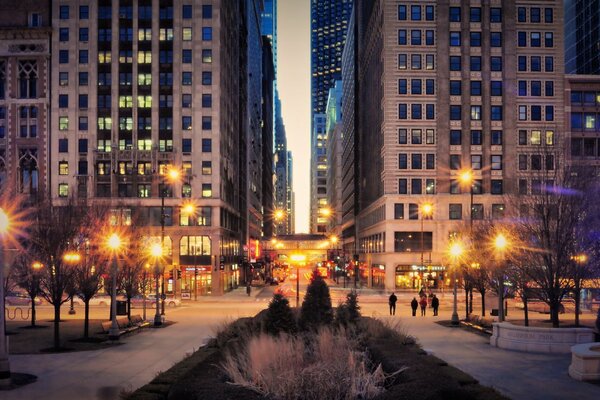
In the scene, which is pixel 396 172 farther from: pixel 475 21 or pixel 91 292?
pixel 91 292

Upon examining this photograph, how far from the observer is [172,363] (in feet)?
89.0

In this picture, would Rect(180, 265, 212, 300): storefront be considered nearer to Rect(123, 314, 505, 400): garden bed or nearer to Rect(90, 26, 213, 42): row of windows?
Rect(90, 26, 213, 42): row of windows

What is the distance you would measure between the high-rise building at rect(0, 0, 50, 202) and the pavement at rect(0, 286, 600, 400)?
50428 millimetres

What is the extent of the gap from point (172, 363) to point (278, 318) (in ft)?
15.5

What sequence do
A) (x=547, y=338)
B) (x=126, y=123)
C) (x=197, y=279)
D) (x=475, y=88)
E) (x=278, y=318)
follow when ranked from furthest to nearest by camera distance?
(x=475, y=88), (x=126, y=123), (x=197, y=279), (x=547, y=338), (x=278, y=318)

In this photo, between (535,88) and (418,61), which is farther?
(535,88)

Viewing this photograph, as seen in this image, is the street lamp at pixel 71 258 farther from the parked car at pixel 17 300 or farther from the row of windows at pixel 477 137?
the row of windows at pixel 477 137

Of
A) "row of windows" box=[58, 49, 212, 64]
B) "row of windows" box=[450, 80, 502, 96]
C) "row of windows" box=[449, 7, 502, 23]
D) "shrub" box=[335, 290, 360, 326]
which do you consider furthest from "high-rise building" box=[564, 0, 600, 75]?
"shrub" box=[335, 290, 360, 326]

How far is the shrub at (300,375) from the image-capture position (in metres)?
16.1

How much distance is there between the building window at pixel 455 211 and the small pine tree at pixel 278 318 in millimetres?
59107

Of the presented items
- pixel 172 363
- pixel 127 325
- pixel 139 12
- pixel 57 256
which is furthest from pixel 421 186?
pixel 172 363

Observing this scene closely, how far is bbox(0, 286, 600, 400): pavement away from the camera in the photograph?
841 inches

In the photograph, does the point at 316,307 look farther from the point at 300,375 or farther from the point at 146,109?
the point at 146,109

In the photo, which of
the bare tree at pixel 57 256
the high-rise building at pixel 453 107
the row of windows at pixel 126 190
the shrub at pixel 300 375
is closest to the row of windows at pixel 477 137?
the high-rise building at pixel 453 107
